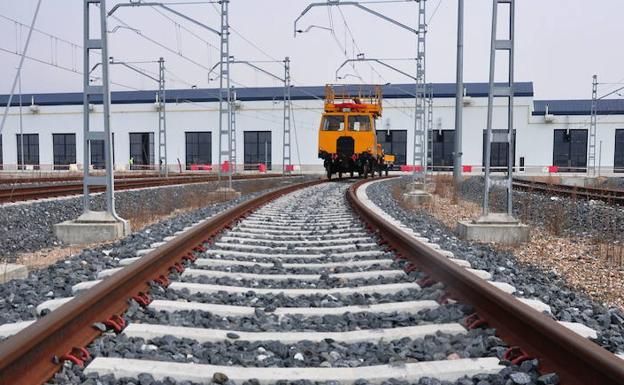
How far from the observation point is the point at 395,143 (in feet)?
193

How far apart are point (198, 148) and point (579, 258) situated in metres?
55.9

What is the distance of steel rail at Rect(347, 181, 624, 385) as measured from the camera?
240 cm

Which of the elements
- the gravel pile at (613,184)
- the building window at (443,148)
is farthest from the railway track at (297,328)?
the building window at (443,148)

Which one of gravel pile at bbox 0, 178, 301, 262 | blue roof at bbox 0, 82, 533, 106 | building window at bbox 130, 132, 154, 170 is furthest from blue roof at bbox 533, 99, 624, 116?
gravel pile at bbox 0, 178, 301, 262

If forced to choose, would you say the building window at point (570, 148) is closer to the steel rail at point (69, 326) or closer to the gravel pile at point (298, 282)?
the gravel pile at point (298, 282)

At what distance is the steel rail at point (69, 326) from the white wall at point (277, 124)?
5386cm

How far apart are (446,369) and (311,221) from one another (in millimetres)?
7447

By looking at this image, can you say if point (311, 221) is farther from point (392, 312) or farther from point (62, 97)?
point (62, 97)

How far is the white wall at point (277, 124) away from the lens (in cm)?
5619

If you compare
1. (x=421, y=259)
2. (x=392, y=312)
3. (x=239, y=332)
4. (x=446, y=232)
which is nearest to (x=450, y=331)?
(x=392, y=312)

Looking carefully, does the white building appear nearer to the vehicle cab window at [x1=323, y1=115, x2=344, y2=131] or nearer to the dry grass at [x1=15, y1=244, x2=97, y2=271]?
the vehicle cab window at [x1=323, y1=115, x2=344, y2=131]

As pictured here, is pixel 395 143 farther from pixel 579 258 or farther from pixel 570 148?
pixel 579 258

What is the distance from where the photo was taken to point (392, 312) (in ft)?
13.3

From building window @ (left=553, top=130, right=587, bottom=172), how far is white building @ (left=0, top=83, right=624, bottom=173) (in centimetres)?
10
